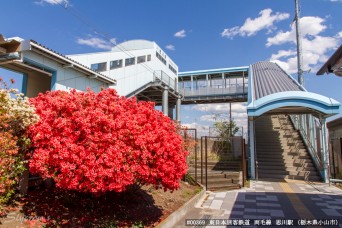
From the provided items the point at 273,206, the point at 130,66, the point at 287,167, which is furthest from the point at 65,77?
the point at 287,167

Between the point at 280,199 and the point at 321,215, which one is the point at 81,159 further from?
the point at 280,199

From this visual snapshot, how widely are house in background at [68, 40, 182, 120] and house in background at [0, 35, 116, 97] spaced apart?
235 cm

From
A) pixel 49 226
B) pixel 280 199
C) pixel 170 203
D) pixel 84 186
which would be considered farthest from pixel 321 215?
pixel 49 226

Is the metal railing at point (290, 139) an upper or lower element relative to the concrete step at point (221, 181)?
upper

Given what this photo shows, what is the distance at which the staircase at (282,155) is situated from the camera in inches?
508

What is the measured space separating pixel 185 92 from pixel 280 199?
73.5 feet

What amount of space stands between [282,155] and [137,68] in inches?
442

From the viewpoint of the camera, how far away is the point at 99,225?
4969 millimetres

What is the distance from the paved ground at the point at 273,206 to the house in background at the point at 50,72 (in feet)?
23.8

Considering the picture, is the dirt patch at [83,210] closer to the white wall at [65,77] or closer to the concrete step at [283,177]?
the white wall at [65,77]

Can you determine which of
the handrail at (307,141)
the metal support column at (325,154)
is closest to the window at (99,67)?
the metal support column at (325,154)

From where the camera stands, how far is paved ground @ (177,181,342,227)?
6.61 metres

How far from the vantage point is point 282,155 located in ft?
48.0

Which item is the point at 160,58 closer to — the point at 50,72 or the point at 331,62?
the point at 50,72
